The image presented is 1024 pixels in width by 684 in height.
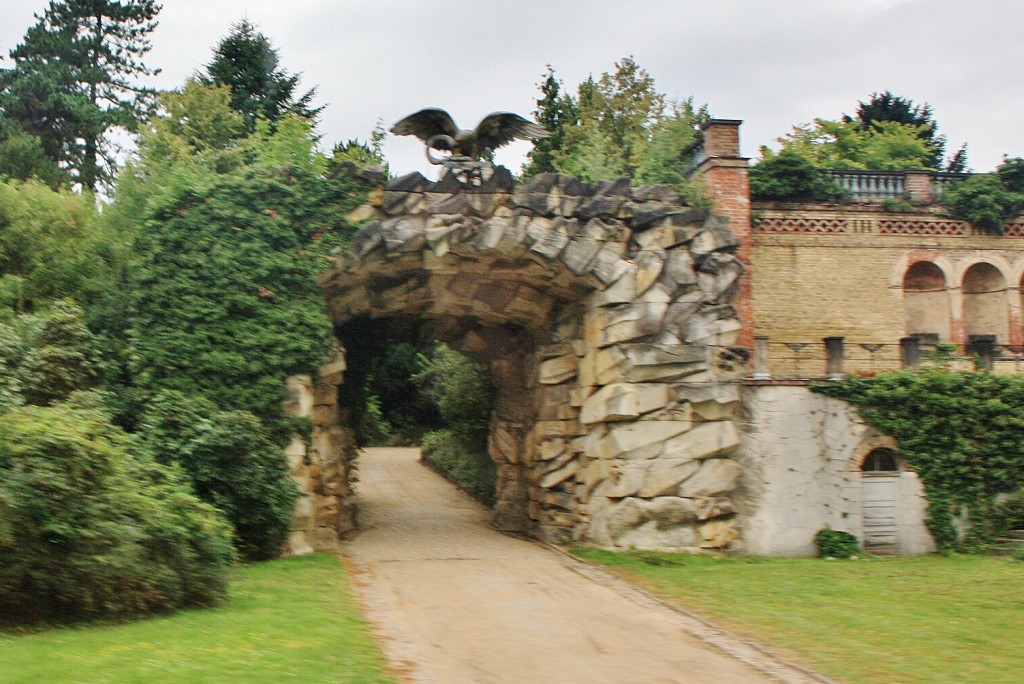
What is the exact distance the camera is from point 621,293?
1544 centimetres

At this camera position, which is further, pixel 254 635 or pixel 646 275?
pixel 646 275

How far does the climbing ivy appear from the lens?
16.0m

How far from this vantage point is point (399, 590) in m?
12.5

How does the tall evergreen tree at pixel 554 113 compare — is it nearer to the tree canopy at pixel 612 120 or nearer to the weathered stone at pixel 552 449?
the tree canopy at pixel 612 120

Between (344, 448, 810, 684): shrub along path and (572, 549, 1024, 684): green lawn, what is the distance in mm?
561

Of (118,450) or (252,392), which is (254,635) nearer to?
(118,450)

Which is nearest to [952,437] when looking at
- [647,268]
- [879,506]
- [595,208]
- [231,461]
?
[879,506]

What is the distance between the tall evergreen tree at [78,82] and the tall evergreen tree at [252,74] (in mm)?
3232

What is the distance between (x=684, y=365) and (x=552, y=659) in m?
7.37

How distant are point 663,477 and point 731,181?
7.46 m

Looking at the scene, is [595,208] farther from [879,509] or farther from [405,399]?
[405,399]

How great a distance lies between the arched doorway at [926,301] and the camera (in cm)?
2266

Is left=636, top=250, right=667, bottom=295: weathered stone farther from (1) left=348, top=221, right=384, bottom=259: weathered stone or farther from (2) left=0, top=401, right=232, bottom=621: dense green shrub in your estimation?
(2) left=0, top=401, right=232, bottom=621: dense green shrub

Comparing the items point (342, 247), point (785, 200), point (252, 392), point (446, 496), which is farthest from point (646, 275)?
point (446, 496)
